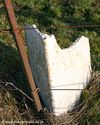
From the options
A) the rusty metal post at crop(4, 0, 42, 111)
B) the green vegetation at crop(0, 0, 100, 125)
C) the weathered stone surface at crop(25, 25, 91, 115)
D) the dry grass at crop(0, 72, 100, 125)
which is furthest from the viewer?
the green vegetation at crop(0, 0, 100, 125)

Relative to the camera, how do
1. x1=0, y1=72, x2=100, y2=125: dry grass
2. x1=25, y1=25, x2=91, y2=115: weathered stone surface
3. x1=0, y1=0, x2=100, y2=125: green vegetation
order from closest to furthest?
x1=25, y1=25, x2=91, y2=115: weathered stone surface → x1=0, y1=72, x2=100, y2=125: dry grass → x1=0, y1=0, x2=100, y2=125: green vegetation

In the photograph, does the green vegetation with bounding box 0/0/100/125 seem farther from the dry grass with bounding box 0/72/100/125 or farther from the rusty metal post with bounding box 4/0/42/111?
the rusty metal post with bounding box 4/0/42/111

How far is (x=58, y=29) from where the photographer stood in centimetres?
677

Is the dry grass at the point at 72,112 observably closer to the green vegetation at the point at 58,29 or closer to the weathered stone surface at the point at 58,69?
the green vegetation at the point at 58,29

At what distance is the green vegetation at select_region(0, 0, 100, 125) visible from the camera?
5184 mm

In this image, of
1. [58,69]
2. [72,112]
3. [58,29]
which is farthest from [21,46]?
[58,29]

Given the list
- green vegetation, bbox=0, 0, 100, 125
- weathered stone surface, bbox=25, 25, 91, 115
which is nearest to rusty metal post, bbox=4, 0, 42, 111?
weathered stone surface, bbox=25, 25, 91, 115

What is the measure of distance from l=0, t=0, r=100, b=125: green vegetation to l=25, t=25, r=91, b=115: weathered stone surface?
212 millimetres

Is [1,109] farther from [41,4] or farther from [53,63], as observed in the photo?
[41,4]

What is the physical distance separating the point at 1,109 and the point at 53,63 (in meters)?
0.96

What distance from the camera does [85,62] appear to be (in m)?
5.14

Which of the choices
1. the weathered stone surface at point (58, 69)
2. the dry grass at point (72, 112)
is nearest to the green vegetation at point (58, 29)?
the dry grass at point (72, 112)

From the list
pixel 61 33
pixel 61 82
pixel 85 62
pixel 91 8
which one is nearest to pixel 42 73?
pixel 61 82

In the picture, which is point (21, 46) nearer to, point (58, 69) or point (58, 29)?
point (58, 69)
